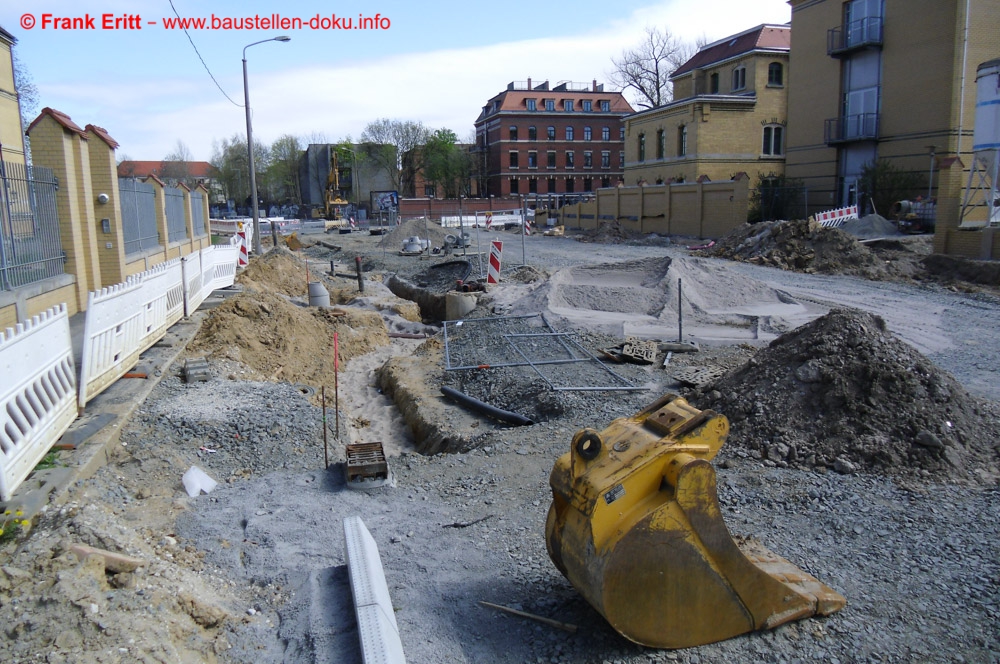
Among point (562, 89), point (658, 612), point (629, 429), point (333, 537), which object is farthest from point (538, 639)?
point (562, 89)

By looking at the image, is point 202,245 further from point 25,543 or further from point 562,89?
point 562,89

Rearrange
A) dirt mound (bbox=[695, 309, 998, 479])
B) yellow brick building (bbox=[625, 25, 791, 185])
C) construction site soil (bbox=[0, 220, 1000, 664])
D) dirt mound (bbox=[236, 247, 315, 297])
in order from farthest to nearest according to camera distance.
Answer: yellow brick building (bbox=[625, 25, 791, 185]) < dirt mound (bbox=[236, 247, 315, 297]) < dirt mound (bbox=[695, 309, 998, 479]) < construction site soil (bbox=[0, 220, 1000, 664])

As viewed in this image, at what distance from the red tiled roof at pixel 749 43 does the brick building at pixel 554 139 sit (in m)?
28.5

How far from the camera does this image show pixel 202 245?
888 inches

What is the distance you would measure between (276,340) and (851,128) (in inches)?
1294

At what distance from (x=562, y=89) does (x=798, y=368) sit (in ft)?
254

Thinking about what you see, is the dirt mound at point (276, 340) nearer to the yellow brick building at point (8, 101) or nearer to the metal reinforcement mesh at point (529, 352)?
the metal reinforcement mesh at point (529, 352)

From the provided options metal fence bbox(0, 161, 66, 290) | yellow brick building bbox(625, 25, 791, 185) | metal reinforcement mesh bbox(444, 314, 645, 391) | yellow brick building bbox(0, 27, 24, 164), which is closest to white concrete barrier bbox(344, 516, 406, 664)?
metal reinforcement mesh bbox(444, 314, 645, 391)

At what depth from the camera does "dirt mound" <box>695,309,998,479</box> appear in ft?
20.3

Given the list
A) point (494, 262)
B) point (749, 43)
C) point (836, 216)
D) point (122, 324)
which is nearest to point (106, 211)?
point (122, 324)

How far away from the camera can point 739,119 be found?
142ft

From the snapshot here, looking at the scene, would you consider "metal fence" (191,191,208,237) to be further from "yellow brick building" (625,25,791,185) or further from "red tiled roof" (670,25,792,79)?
"red tiled roof" (670,25,792,79)

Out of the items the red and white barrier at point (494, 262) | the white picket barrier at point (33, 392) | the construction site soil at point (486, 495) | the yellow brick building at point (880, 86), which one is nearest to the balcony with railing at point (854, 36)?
the yellow brick building at point (880, 86)

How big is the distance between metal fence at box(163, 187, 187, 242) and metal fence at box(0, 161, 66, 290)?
713cm
